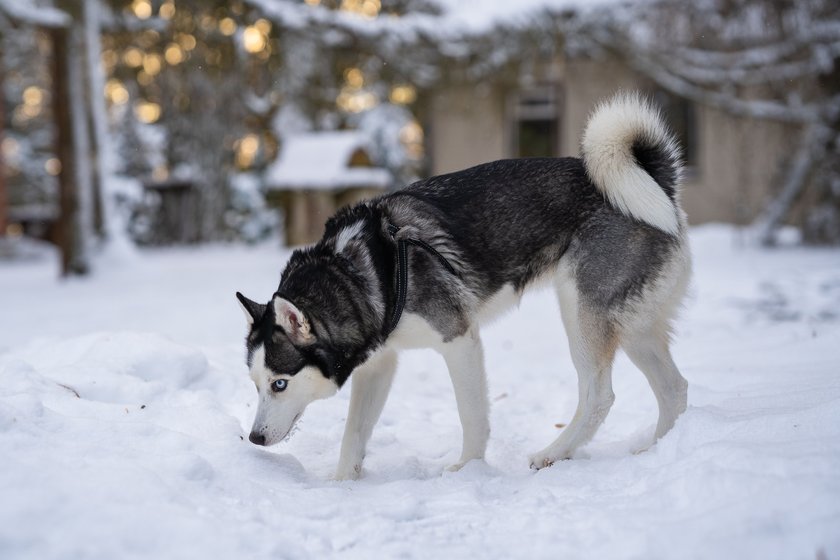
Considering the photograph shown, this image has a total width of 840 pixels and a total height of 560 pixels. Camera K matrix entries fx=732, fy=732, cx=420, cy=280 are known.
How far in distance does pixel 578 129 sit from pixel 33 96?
1679 centimetres

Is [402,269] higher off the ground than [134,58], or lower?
lower

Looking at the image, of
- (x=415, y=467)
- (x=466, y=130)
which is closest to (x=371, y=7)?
(x=466, y=130)

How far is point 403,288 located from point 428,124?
13853 millimetres

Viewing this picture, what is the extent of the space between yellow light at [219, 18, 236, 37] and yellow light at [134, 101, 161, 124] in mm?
10945

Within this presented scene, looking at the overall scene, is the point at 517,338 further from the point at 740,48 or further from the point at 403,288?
the point at 740,48

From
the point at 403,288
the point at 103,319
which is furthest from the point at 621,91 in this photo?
the point at 103,319

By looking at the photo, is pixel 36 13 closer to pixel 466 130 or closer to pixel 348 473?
pixel 466 130

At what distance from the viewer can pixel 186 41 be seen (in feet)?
43.5

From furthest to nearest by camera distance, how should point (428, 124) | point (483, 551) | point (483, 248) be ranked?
point (428, 124), point (483, 248), point (483, 551)

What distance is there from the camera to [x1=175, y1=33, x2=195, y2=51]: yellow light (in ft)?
41.5

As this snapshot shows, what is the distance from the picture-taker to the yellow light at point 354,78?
17.5 meters

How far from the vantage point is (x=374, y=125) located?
18203 mm

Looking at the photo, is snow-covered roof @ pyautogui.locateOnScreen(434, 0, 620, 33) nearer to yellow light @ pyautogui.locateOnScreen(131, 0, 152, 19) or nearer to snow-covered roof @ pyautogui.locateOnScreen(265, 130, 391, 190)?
snow-covered roof @ pyautogui.locateOnScreen(265, 130, 391, 190)

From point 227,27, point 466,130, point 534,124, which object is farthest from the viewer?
point 466,130
